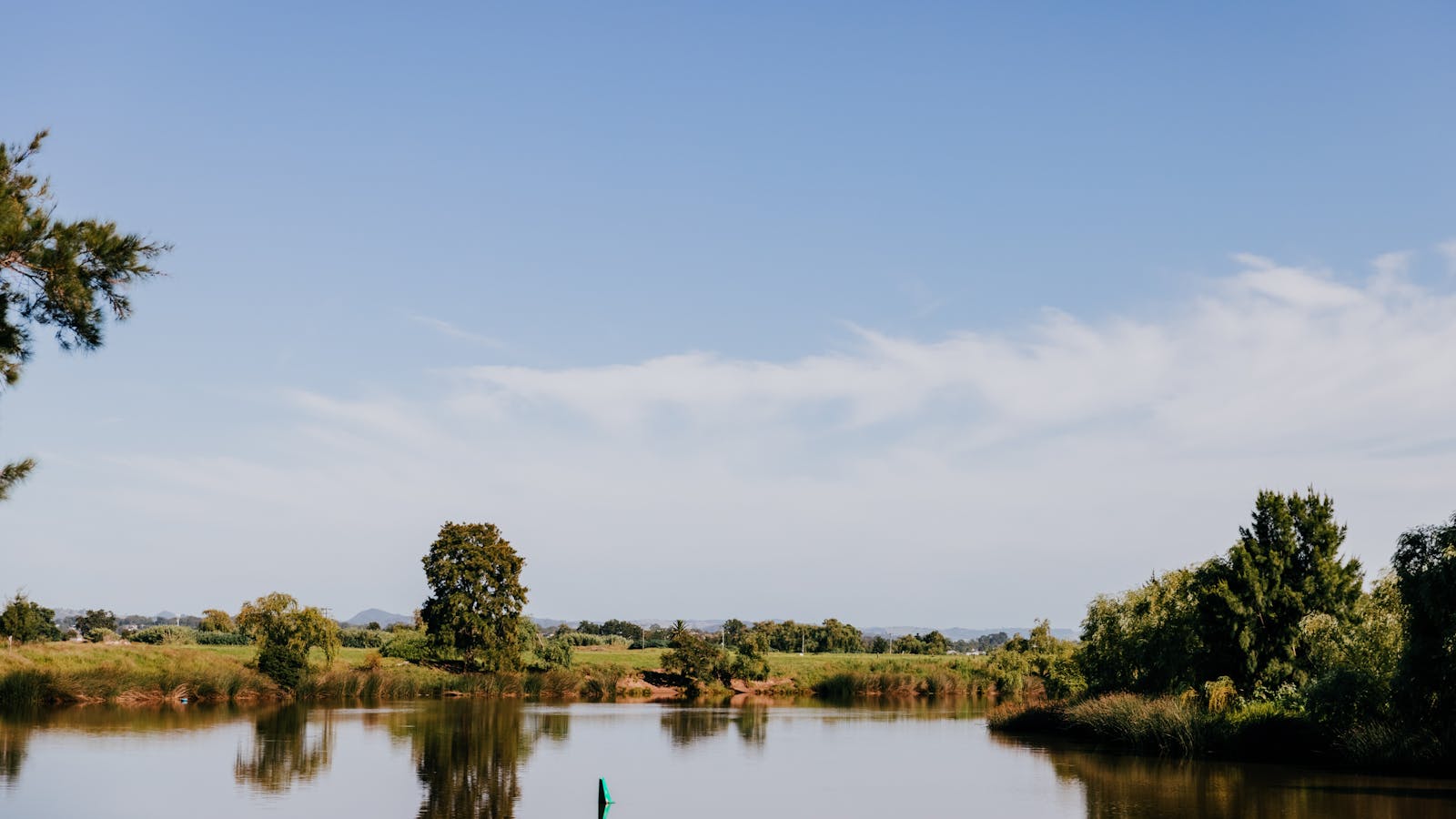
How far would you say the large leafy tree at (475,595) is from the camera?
60.4 m

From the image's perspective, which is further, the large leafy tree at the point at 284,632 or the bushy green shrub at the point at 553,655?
the bushy green shrub at the point at 553,655

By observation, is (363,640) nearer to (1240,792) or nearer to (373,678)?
(373,678)

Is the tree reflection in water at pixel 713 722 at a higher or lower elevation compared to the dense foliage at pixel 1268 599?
lower

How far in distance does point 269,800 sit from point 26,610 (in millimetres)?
43298

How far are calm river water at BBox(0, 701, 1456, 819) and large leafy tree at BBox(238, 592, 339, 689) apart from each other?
31.4 ft

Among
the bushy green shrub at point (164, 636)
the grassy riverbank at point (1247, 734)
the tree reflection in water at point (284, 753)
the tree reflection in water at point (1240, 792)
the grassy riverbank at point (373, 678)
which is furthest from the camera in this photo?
the bushy green shrub at point (164, 636)

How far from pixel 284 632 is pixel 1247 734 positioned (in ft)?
140

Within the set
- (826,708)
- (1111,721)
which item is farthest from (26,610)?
(1111,721)

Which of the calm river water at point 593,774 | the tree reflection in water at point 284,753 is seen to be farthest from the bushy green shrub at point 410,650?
the calm river water at point 593,774

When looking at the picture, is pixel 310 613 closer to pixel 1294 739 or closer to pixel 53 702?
pixel 53 702

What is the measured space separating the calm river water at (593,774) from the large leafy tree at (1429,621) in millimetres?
1841

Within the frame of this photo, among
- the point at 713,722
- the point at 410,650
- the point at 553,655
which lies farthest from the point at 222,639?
the point at 713,722

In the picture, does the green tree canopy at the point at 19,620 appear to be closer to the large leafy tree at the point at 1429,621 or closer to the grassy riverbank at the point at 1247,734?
the grassy riverbank at the point at 1247,734

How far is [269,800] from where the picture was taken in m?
23.3
